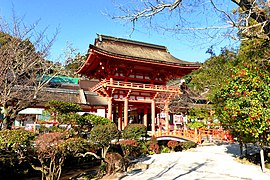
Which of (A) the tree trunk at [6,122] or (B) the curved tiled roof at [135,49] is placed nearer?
(A) the tree trunk at [6,122]

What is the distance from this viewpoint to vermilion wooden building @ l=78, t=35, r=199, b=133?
16.0 meters

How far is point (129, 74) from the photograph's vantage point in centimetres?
1759

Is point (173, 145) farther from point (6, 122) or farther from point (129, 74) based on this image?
point (6, 122)

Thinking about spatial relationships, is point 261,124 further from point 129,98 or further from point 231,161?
point 129,98

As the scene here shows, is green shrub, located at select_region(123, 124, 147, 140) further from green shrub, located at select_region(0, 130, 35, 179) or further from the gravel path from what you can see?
green shrub, located at select_region(0, 130, 35, 179)

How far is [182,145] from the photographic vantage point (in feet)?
45.4

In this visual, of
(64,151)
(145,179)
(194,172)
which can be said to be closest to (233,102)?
(194,172)

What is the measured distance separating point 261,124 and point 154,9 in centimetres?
528

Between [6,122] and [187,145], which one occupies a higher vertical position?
[6,122]

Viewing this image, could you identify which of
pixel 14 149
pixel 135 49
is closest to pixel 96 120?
pixel 14 149

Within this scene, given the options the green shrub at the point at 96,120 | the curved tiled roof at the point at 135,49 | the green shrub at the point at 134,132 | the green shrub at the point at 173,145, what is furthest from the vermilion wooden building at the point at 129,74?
the green shrub at the point at 96,120

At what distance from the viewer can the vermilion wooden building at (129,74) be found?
15977mm

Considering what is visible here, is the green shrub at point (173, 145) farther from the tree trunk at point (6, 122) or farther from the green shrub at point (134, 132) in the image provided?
the tree trunk at point (6, 122)

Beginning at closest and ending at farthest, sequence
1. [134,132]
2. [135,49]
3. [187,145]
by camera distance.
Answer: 1. [134,132]
2. [187,145]
3. [135,49]
